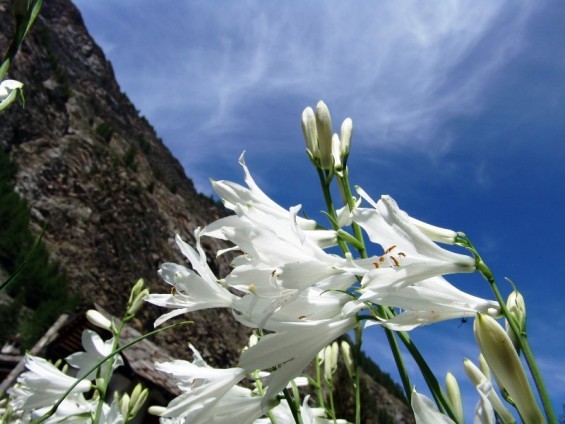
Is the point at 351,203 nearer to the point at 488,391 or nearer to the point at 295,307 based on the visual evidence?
the point at 295,307

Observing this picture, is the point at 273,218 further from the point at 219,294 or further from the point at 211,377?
the point at 211,377

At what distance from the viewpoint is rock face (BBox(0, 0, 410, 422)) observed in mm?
28812

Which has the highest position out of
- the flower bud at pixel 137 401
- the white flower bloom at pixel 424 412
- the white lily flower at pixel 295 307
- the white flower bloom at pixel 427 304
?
the white flower bloom at pixel 427 304

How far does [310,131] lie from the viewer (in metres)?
1.54

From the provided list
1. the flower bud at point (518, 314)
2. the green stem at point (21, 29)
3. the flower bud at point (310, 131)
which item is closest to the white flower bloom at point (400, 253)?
the flower bud at point (518, 314)

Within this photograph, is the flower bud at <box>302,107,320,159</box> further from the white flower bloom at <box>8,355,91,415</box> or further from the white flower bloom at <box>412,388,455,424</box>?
the white flower bloom at <box>8,355,91,415</box>

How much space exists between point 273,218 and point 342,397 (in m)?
9.49

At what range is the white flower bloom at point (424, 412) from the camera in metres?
0.81

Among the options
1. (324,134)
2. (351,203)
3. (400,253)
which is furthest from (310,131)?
(400,253)

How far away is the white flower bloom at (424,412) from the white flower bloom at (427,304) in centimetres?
13

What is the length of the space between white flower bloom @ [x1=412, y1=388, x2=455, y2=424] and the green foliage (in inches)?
734

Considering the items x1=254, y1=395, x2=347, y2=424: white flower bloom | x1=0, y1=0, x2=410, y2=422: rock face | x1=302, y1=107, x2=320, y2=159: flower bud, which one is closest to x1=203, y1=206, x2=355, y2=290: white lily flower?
x1=302, y1=107, x2=320, y2=159: flower bud

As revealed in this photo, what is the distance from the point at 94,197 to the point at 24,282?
957 centimetres

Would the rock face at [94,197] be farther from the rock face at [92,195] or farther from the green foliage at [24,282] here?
the green foliage at [24,282]
